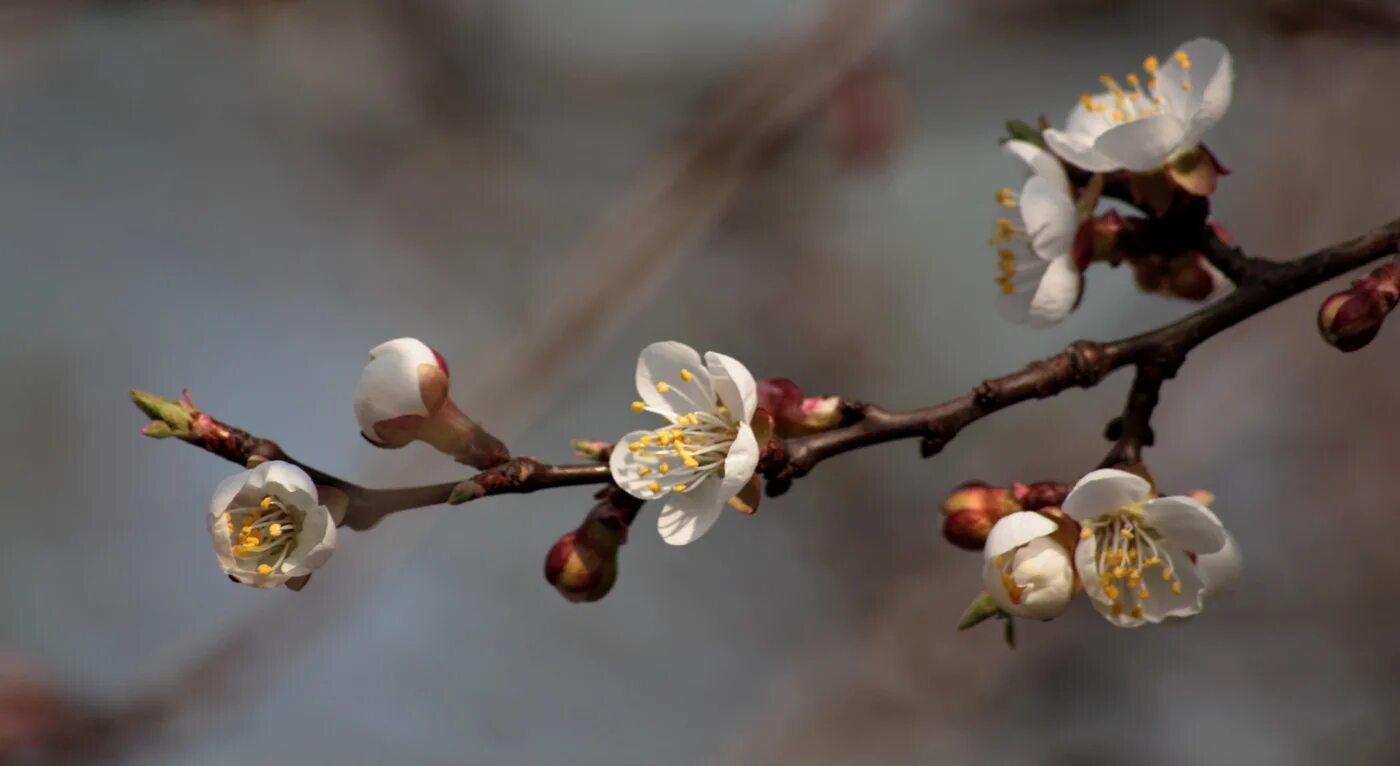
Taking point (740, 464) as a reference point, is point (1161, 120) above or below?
above

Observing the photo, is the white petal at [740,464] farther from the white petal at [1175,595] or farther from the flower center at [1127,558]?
the white petal at [1175,595]

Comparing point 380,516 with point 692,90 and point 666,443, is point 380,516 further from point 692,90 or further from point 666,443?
point 692,90

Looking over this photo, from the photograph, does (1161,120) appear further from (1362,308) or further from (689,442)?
(689,442)

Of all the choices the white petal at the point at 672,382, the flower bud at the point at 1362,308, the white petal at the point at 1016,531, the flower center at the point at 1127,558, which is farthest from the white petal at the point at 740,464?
the flower bud at the point at 1362,308

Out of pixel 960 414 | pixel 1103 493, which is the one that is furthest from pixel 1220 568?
pixel 960 414

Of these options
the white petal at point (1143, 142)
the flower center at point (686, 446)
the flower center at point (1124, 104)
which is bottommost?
the flower center at point (686, 446)

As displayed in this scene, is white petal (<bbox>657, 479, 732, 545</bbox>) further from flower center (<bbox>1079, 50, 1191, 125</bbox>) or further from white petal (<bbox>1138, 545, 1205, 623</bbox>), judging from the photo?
flower center (<bbox>1079, 50, 1191, 125</bbox>)
